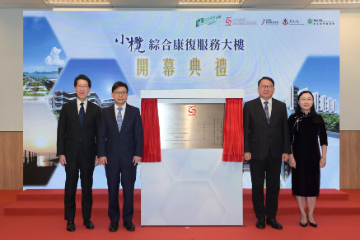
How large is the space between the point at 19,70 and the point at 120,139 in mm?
3543

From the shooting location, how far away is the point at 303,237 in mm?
2793

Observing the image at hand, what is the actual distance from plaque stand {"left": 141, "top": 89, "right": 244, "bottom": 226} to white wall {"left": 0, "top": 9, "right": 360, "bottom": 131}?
3461 millimetres

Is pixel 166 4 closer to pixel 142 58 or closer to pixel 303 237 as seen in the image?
pixel 142 58

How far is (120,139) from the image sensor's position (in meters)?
2.93

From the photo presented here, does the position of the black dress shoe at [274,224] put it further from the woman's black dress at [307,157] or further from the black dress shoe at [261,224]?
the woman's black dress at [307,157]

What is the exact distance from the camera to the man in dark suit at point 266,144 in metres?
2.97

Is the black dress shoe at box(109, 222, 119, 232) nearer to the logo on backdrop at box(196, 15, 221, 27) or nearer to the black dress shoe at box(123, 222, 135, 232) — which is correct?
Answer: the black dress shoe at box(123, 222, 135, 232)

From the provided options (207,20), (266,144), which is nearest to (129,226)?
(266,144)

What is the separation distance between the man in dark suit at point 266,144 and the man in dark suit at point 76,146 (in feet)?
5.89

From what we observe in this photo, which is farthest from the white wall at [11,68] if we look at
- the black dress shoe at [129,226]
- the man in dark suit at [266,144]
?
the man in dark suit at [266,144]

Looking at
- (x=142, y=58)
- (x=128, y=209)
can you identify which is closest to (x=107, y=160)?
(x=128, y=209)

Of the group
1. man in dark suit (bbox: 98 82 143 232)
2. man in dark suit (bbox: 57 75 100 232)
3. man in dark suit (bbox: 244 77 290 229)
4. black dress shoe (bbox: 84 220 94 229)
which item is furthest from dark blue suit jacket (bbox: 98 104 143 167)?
man in dark suit (bbox: 244 77 290 229)

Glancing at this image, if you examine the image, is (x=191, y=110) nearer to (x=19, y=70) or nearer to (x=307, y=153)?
(x=307, y=153)

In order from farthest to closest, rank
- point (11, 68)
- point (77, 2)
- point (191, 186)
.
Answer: point (11, 68) → point (77, 2) → point (191, 186)
